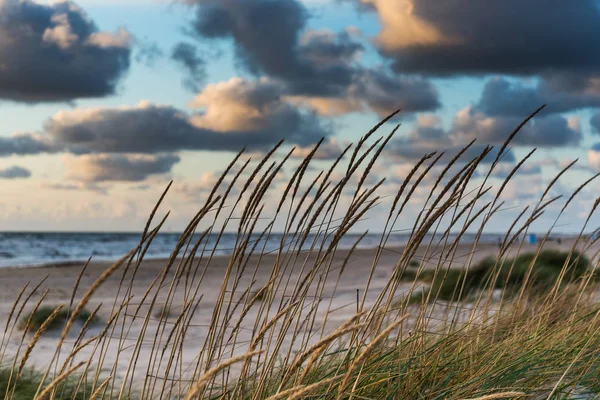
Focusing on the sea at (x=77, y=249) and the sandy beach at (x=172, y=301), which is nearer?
the sandy beach at (x=172, y=301)

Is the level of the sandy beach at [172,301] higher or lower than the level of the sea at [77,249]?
higher

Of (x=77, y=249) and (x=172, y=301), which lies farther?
(x=77, y=249)

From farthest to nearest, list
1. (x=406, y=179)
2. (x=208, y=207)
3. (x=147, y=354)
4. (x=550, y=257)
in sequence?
(x=550, y=257) < (x=147, y=354) < (x=406, y=179) < (x=208, y=207)

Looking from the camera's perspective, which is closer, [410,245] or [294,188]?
[410,245]

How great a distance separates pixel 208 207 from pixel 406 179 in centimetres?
72

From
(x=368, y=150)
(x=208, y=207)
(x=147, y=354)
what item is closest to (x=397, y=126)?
(x=368, y=150)

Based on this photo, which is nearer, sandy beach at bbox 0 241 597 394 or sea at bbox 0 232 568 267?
sandy beach at bbox 0 241 597 394

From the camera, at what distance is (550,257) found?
1059 centimetres

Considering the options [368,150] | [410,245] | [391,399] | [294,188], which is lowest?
[391,399]

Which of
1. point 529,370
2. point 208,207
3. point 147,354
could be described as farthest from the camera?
point 147,354

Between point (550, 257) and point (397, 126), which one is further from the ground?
point (397, 126)

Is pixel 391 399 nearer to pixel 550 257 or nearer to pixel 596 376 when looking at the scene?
pixel 596 376

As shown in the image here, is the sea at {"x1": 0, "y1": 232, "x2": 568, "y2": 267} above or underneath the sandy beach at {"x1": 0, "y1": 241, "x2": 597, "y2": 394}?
underneath

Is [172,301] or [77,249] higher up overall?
[172,301]
